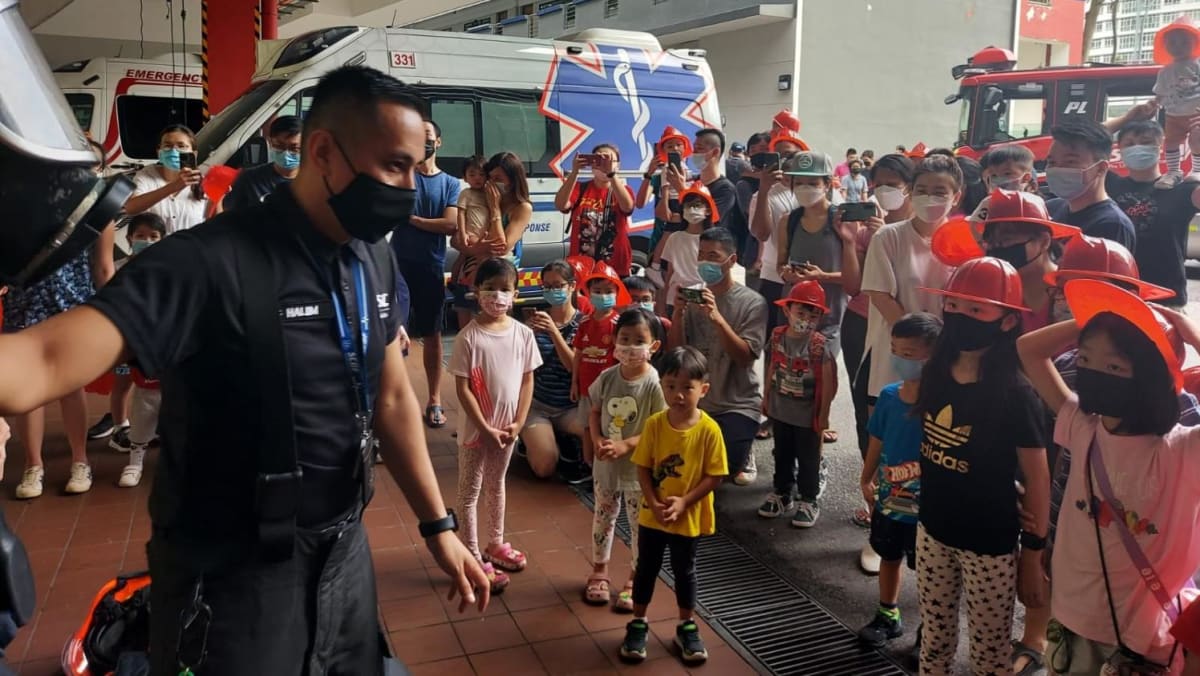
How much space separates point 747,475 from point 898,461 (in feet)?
6.51

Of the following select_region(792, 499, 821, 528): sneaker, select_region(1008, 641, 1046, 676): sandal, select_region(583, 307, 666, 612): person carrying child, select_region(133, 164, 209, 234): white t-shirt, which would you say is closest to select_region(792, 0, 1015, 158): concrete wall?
select_region(133, 164, 209, 234): white t-shirt

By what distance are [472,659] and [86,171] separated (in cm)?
257

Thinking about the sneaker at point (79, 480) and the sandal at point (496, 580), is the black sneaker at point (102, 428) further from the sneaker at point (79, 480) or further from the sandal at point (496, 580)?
the sandal at point (496, 580)

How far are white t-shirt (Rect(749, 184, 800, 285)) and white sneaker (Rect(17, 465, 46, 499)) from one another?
4.40m

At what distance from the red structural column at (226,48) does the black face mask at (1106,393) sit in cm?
1081

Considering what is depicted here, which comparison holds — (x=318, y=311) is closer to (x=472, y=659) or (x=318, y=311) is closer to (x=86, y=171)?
(x=86, y=171)

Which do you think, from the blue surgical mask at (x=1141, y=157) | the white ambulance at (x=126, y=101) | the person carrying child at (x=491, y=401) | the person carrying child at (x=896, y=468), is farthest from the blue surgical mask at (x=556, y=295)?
the white ambulance at (x=126, y=101)

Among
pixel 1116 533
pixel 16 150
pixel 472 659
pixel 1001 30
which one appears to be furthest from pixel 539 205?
pixel 1001 30

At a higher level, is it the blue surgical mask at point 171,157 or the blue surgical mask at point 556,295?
the blue surgical mask at point 171,157

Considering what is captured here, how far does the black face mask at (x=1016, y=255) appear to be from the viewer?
3.77 m

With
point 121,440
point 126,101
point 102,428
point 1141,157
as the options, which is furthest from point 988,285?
point 126,101

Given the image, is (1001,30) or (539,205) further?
(1001,30)

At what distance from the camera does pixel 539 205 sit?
9.98 metres

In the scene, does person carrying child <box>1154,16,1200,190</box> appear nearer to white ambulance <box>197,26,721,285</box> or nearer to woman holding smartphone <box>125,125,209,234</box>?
white ambulance <box>197,26,721,285</box>
